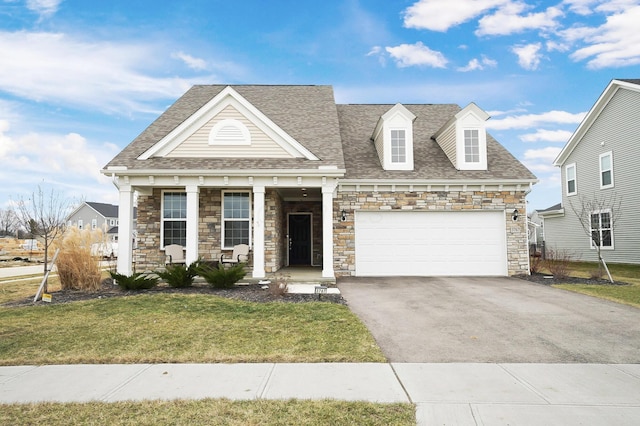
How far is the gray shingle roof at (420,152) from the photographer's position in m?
13.8

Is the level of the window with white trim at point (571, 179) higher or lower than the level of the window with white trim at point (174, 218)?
higher

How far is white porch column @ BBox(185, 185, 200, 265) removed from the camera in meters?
11.5

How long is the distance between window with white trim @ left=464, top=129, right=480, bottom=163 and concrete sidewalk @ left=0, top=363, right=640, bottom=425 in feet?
33.9

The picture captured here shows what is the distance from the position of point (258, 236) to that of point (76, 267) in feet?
16.3

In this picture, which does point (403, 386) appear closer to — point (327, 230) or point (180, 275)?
point (327, 230)

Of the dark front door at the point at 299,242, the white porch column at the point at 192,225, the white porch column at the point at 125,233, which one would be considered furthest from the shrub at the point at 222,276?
the dark front door at the point at 299,242

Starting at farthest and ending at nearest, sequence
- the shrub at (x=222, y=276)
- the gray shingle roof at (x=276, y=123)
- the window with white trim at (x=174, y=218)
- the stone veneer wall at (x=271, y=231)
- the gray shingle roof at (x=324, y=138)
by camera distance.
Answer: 1. the window with white trim at (x=174, y=218)
2. the stone veneer wall at (x=271, y=231)
3. the gray shingle roof at (x=324, y=138)
4. the gray shingle roof at (x=276, y=123)
5. the shrub at (x=222, y=276)

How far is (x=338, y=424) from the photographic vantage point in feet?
10.7

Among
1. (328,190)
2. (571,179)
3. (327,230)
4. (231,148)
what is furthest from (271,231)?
(571,179)

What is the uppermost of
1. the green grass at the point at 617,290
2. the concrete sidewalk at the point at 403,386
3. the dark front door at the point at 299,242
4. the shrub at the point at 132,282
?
the dark front door at the point at 299,242

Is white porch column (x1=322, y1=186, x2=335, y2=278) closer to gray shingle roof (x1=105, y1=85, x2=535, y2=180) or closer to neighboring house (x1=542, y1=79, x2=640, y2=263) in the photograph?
gray shingle roof (x1=105, y1=85, x2=535, y2=180)

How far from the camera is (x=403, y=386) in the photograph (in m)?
4.11

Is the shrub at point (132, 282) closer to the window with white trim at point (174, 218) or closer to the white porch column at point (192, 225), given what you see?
the white porch column at point (192, 225)

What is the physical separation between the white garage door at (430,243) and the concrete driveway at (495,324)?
2547 mm
